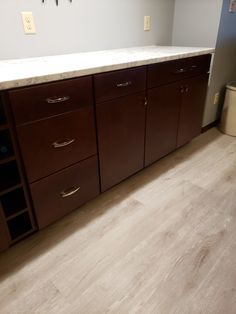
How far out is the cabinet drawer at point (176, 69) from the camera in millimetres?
1555

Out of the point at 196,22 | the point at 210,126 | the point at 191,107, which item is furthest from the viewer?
the point at 210,126

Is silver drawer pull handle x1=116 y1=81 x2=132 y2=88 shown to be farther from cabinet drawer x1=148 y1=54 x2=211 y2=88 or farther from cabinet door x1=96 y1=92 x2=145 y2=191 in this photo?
cabinet drawer x1=148 y1=54 x2=211 y2=88

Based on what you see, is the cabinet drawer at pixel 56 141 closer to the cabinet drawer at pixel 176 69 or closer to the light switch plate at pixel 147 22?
the cabinet drawer at pixel 176 69

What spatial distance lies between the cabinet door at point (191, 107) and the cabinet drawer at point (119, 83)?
546 millimetres

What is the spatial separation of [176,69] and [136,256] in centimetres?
130

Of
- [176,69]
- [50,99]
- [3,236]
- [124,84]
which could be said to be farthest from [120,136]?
[3,236]

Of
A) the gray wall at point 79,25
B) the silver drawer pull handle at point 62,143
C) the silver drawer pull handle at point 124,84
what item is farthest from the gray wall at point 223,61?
the silver drawer pull handle at point 62,143

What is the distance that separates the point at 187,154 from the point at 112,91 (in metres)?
1.20

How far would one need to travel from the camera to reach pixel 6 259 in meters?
1.25

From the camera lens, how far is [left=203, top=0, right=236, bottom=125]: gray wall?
2.18m

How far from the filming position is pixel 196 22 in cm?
222

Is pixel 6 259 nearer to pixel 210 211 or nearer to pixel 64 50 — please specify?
pixel 210 211

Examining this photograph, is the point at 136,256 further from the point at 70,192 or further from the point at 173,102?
the point at 173,102

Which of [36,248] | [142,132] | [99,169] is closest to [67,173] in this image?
[99,169]
